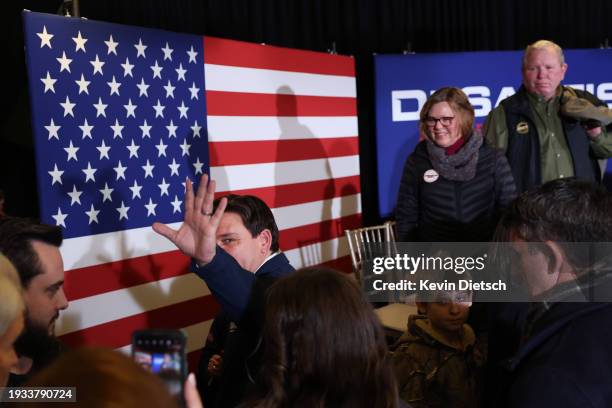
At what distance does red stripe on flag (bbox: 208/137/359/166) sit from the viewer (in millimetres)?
3669

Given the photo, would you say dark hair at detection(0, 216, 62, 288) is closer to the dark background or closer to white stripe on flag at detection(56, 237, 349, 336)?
white stripe on flag at detection(56, 237, 349, 336)

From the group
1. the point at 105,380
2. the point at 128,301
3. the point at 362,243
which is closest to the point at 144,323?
the point at 128,301

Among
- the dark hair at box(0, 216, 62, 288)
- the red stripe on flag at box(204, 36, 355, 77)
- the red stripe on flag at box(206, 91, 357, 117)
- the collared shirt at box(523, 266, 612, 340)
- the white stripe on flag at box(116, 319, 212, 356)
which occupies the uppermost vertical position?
the red stripe on flag at box(204, 36, 355, 77)

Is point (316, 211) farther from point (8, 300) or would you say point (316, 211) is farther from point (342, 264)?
point (8, 300)

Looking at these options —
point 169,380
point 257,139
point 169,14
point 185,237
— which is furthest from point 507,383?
point 169,14

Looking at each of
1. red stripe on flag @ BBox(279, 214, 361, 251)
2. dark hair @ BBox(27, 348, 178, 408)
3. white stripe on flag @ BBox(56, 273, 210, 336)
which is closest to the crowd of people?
dark hair @ BBox(27, 348, 178, 408)

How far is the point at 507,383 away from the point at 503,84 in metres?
4.12

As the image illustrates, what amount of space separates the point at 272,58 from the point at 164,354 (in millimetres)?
3437

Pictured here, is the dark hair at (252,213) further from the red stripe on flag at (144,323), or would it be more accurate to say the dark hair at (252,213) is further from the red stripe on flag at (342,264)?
the red stripe on flag at (342,264)

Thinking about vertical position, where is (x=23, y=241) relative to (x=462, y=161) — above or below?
below

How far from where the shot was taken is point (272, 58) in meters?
4.08

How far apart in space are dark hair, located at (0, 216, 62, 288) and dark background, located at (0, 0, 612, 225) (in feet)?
6.16

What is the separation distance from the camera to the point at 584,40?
5.75 m

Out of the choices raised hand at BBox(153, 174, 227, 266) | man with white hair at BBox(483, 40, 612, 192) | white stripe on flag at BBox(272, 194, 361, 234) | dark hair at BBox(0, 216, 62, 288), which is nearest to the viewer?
raised hand at BBox(153, 174, 227, 266)
